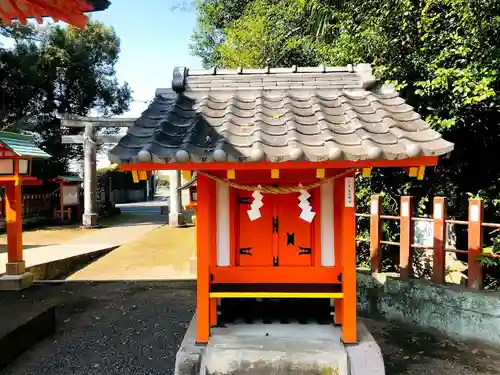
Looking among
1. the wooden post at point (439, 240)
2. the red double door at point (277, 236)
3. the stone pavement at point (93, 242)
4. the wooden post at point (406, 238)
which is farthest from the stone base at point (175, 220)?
the red double door at point (277, 236)

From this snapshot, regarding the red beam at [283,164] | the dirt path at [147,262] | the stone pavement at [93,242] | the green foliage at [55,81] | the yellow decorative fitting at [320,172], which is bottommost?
the dirt path at [147,262]

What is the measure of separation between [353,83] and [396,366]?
331cm

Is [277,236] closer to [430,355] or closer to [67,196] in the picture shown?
[430,355]

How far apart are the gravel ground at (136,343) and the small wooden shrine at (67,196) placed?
11.2m

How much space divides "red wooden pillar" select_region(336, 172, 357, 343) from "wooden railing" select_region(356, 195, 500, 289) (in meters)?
2.60

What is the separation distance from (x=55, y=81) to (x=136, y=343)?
17.6 meters

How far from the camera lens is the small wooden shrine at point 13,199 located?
7691 millimetres

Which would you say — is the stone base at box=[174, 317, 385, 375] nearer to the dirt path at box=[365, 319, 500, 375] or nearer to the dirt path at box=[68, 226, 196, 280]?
the dirt path at box=[365, 319, 500, 375]

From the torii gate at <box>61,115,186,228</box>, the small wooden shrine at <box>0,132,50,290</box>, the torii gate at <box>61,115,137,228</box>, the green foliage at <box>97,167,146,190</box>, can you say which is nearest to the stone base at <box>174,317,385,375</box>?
the small wooden shrine at <box>0,132,50,290</box>

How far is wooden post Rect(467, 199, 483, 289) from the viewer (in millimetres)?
5457

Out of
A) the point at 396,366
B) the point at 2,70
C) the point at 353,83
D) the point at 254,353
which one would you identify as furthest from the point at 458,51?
the point at 2,70

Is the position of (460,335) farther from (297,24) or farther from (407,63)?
(297,24)

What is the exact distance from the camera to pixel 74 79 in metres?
19.8

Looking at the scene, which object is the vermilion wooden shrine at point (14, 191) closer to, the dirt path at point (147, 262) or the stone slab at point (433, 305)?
the dirt path at point (147, 262)
